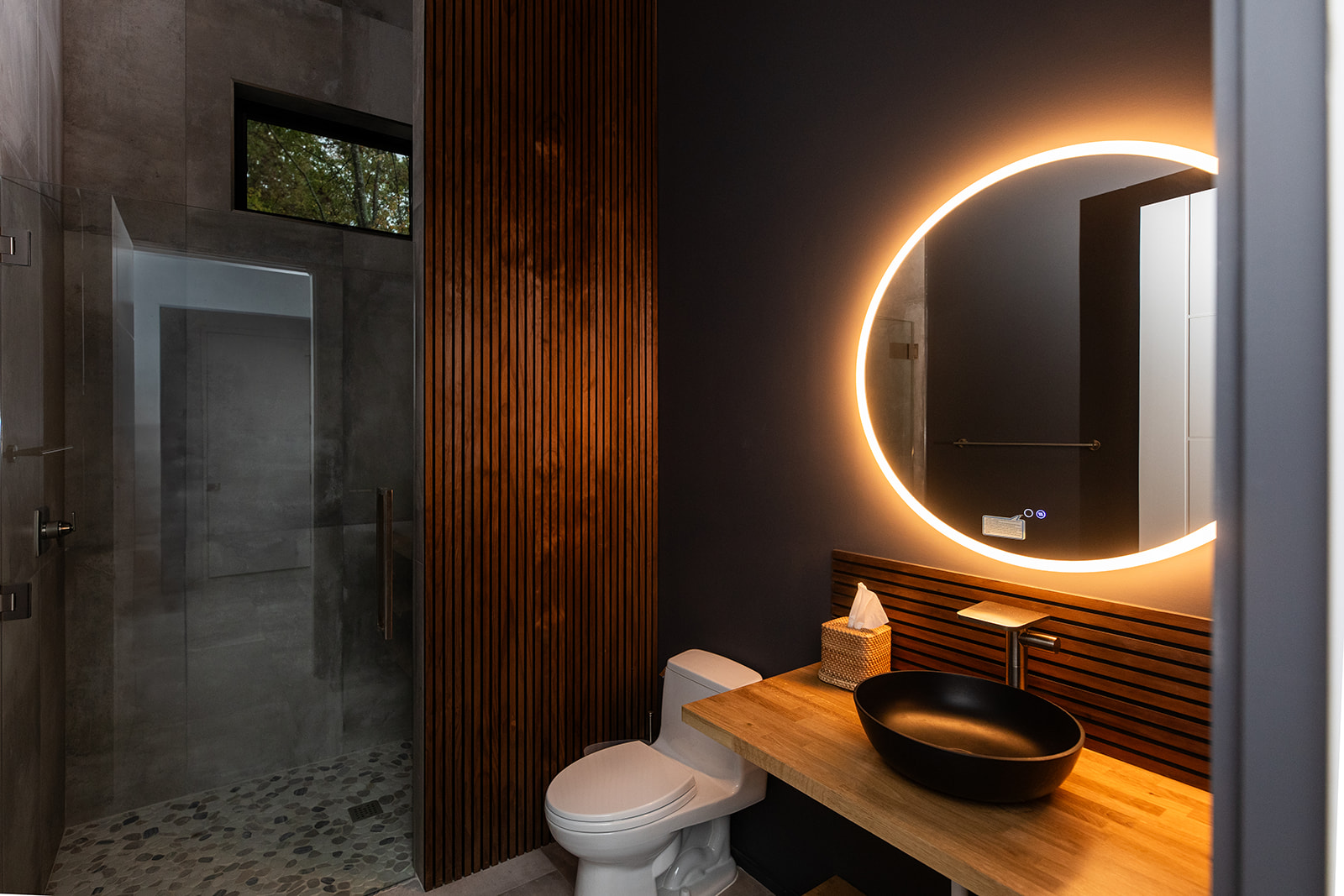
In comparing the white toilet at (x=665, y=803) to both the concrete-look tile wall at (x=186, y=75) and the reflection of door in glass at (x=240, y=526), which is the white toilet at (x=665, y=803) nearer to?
the reflection of door in glass at (x=240, y=526)

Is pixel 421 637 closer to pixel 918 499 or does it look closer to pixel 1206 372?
pixel 918 499

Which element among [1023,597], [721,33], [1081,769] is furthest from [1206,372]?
[721,33]

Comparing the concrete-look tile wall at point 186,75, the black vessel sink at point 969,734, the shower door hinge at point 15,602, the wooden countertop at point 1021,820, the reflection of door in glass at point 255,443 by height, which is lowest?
the wooden countertop at point 1021,820

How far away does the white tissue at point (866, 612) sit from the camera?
1.61m

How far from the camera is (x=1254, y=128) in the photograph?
12.5 inches

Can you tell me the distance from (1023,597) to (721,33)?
1971 mm

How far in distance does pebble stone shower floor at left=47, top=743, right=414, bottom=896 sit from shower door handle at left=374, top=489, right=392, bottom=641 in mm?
539

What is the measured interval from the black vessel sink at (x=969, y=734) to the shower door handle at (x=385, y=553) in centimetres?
154

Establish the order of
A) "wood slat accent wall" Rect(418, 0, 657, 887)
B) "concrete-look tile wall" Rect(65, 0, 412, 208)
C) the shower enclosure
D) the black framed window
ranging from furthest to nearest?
the black framed window < "concrete-look tile wall" Rect(65, 0, 412, 208) < "wood slat accent wall" Rect(418, 0, 657, 887) < the shower enclosure

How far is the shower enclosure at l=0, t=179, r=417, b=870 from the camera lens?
1861 mm

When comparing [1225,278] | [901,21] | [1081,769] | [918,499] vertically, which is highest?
[901,21]

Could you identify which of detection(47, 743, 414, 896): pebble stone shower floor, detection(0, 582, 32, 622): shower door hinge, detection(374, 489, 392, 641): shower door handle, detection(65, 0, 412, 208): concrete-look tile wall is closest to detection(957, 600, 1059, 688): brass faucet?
detection(374, 489, 392, 641): shower door handle

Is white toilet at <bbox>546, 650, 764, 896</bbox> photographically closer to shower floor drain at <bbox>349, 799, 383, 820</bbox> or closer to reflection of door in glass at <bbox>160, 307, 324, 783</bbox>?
shower floor drain at <bbox>349, 799, 383, 820</bbox>

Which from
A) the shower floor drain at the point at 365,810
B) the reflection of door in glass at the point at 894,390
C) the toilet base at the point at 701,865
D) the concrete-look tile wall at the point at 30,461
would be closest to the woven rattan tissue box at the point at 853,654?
the reflection of door in glass at the point at 894,390
